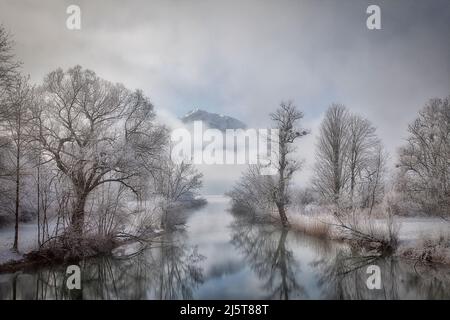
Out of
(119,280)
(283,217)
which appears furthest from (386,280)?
(283,217)

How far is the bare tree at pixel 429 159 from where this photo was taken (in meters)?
9.97

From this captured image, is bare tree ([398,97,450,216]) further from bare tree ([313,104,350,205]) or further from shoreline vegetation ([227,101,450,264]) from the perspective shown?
bare tree ([313,104,350,205])

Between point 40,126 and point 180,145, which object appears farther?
point 180,145

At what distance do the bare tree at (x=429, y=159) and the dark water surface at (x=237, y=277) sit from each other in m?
2.99

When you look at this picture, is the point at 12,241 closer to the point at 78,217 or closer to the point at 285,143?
the point at 78,217

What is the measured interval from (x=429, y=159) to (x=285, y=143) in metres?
5.96

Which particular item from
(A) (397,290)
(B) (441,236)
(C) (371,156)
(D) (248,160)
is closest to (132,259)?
(A) (397,290)

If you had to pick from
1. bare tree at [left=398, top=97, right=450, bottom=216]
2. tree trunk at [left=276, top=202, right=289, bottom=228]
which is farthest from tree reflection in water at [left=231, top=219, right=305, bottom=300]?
bare tree at [left=398, top=97, right=450, bottom=216]

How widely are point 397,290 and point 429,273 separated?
51.1 inches

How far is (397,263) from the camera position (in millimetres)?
8086

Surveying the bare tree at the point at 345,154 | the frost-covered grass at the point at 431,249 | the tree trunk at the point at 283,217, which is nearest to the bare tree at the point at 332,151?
the bare tree at the point at 345,154

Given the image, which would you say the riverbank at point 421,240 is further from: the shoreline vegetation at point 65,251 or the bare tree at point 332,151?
the shoreline vegetation at point 65,251

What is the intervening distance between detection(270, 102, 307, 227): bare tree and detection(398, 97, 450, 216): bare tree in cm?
467

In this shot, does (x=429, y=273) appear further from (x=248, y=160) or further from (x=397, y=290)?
(x=248, y=160)
